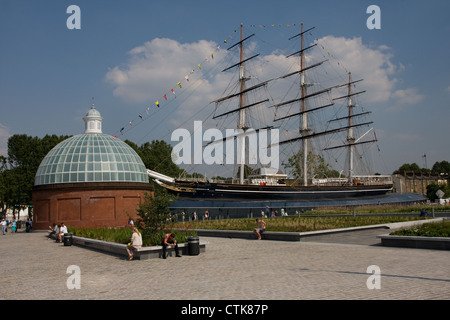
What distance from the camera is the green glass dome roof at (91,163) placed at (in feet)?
123

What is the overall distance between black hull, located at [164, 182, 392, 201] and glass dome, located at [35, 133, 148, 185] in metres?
21.7

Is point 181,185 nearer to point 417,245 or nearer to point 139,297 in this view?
point 417,245

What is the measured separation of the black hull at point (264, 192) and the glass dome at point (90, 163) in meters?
21.7

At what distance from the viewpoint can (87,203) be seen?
120 feet

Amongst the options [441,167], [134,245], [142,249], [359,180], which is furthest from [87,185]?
[441,167]

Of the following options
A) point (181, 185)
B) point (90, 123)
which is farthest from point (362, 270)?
point (181, 185)

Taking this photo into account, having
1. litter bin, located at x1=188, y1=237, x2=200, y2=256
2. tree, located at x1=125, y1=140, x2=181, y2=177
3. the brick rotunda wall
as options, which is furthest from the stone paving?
tree, located at x1=125, y1=140, x2=181, y2=177

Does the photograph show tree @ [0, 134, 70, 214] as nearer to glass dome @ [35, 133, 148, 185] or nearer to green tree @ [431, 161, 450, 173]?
glass dome @ [35, 133, 148, 185]

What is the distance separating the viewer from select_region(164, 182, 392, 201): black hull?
63406 mm

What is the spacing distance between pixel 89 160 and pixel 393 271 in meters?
32.2

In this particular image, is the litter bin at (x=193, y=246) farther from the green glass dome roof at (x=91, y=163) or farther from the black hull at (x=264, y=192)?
the black hull at (x=264, y=192)

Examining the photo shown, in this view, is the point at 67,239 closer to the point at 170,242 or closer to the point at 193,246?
the point at 170,242
